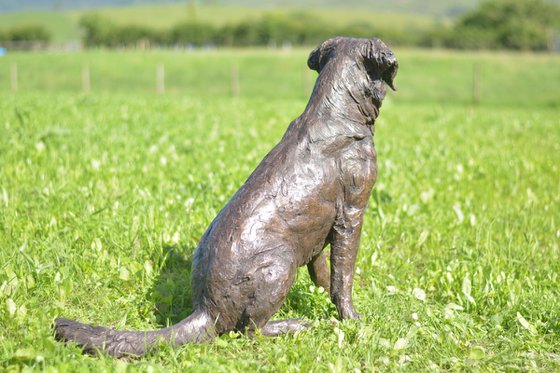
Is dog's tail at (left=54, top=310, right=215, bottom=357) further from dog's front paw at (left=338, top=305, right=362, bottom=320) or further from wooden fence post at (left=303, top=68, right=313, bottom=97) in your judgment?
wooden fence post at (left=303, top=68, right=313, bottom=97)

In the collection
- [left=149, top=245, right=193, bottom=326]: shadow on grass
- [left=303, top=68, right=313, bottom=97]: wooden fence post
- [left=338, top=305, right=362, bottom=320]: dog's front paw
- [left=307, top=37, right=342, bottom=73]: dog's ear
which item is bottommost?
[left=303, top=68, right=313, bottom=97]: wooden fence post

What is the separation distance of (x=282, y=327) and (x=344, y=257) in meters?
0.63

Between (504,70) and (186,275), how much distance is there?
4399 centimetres

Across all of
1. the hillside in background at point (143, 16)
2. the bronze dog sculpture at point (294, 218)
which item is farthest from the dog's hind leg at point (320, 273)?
the hillside in background at point (143, 16)

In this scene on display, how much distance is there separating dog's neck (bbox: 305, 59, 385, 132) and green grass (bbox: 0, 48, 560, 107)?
101ft

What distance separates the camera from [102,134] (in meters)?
A: 10.6

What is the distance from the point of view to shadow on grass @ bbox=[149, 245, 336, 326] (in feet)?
14.4

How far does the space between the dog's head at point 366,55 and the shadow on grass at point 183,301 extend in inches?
65.0

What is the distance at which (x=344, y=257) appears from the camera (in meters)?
4.00

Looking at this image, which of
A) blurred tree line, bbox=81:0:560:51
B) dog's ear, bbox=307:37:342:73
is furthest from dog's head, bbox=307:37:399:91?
blurred tree line, bbox=81:0:560:51

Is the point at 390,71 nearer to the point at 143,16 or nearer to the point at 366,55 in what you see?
the point at 366,55

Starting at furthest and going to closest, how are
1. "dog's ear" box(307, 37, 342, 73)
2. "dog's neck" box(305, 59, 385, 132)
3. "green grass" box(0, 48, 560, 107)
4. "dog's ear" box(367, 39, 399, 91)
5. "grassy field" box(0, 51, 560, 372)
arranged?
"green grass" box(0, 48, 560, 107), "dog's ear" box(307, 37, 342, 73), "dog's neck" box(305, 59, 385, 132), "dog's ear" box(367, 39, 399, 91), "grassy field" box(0, 51, 560, 372)

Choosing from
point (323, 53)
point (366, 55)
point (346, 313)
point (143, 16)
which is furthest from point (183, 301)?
point (143, 16)

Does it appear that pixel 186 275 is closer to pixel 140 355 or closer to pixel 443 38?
pixel 140 355
